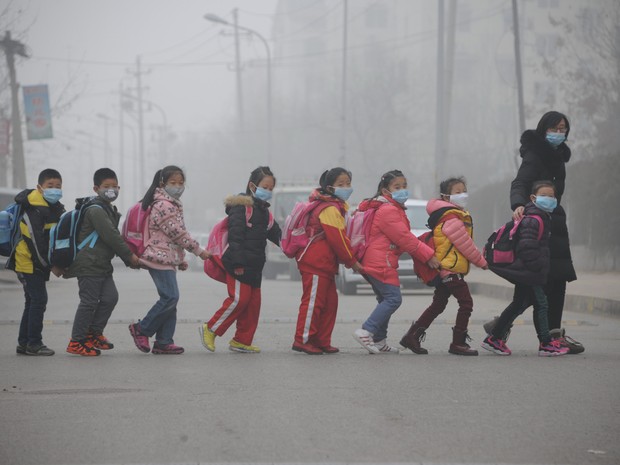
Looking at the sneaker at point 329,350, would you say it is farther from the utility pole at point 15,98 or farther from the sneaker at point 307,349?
the utility pole at point 15,98

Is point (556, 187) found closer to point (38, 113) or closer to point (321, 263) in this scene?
point (321, 263)

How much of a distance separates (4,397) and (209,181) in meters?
100

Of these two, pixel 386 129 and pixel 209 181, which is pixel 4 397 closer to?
pixel 386 129

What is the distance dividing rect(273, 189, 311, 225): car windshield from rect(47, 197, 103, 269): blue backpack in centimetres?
2183

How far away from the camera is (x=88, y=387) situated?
780 cm

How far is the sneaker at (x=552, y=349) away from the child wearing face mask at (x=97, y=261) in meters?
3.44

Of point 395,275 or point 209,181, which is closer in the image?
point 395,275

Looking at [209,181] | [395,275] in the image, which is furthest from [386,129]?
[395,275]

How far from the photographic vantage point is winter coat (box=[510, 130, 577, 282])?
9.62m

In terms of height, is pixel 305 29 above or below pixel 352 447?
above

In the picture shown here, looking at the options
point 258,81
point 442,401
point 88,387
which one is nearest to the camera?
point 442,401

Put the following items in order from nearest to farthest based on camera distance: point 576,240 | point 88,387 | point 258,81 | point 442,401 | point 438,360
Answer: point 442,401
point 88,387
point 438,360
point 576,240
point 258,81

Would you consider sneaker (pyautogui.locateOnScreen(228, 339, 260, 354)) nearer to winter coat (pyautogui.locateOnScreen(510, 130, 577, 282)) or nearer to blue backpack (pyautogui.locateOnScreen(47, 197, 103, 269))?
blue backpack (pyautogui.locateOnScreen(47, 197, 103, 269))

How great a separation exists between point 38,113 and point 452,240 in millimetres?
28475
